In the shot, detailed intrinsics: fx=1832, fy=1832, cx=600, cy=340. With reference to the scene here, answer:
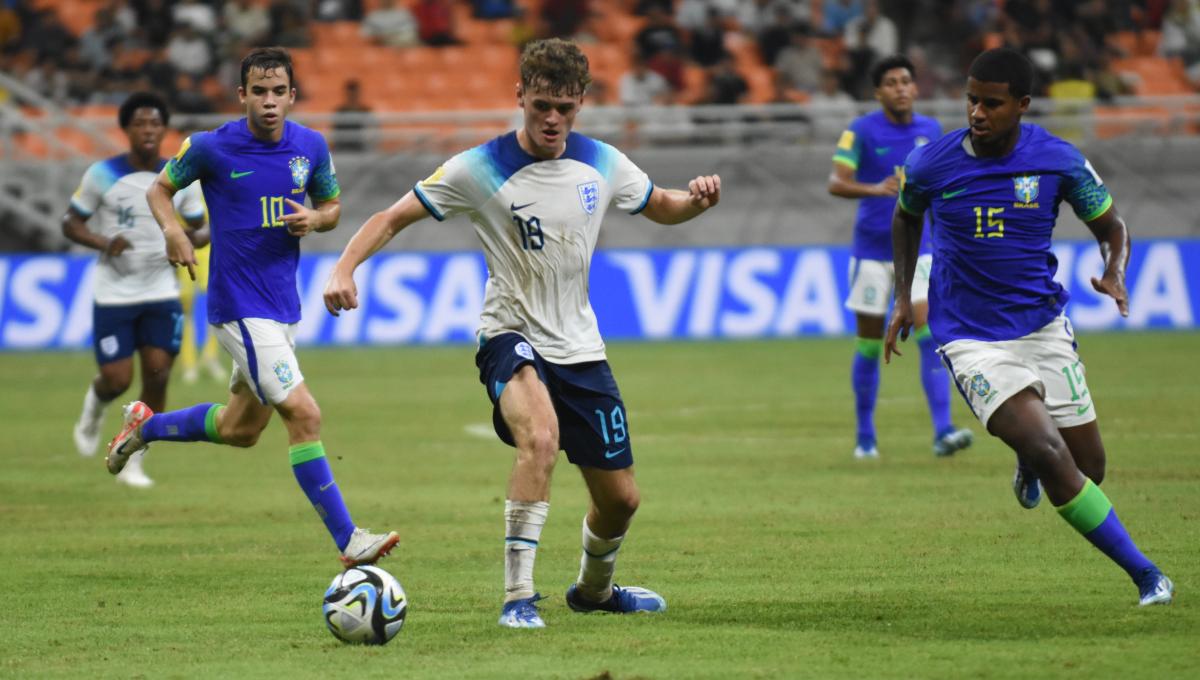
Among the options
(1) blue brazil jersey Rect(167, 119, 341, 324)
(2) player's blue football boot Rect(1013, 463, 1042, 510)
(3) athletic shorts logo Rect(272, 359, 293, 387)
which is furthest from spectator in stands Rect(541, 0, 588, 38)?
(2) player's blue football boot Rect(1013, 463, 1042, 510)

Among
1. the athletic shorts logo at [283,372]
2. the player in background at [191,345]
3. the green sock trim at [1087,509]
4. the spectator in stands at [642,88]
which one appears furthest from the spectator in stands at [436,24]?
the green sock trim at [1087,509]

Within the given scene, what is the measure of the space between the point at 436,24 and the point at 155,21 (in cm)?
436

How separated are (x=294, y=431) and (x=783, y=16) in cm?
2120

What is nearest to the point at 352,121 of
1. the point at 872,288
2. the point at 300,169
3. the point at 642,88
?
the point at 642,88

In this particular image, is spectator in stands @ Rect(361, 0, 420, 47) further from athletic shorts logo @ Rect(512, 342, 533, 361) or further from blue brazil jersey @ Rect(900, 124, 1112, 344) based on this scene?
athletic shorts logo @ Rect(512, 342, 533, 361)

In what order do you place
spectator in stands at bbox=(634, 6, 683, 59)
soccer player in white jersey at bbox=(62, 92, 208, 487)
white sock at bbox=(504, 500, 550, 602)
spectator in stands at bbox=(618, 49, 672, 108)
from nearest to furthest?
white sock at bbox=(504, 500, 550, 602), soccer player in white jersey at bbox=(62, 92, 208, 487), spectator in stands at bbox=(618, 49, 672, 108), spectator in stands at bbox=(634, 6, 683, 59)

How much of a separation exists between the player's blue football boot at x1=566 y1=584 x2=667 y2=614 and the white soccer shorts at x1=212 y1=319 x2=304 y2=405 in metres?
2.09

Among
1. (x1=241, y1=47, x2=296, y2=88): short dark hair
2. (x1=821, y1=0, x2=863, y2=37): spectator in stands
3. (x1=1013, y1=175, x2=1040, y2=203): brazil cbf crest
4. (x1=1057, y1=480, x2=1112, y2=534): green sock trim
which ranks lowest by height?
(x1=821, y1=0, x2=863, y2=37): spectator in stands

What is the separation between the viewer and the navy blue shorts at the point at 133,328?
41.2 feet

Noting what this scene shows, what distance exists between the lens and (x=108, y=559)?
940 cm

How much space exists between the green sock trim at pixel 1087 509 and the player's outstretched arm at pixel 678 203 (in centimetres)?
189

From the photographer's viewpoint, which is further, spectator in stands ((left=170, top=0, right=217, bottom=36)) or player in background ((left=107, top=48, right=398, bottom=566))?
spectator in stands ((left=170, top=0, right=217, bottom=36))

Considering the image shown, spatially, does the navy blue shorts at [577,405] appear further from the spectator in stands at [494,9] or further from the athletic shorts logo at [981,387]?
the spectator in stands at [494,9]

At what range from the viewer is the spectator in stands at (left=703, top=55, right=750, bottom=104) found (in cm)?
2698
